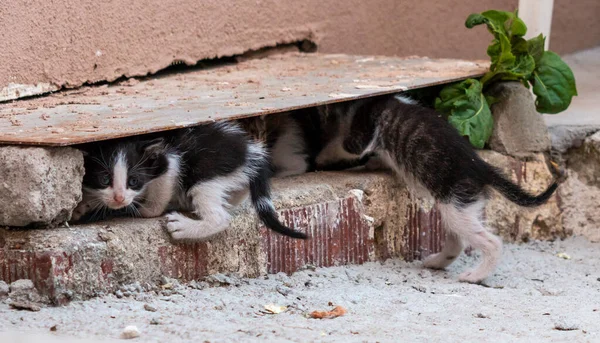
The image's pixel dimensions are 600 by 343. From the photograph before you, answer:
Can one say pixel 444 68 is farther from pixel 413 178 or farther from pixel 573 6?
pixel 573 6

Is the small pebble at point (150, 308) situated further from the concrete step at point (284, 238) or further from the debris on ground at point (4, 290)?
the debris on ground at point (4, 290)

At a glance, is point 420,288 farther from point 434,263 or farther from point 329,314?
point 329,314

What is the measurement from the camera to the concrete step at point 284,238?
3539 millimetres

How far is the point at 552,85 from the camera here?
5.35m

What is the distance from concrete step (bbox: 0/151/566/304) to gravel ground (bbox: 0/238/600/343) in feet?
0.29

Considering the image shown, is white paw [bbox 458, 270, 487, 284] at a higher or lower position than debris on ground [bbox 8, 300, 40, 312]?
lower

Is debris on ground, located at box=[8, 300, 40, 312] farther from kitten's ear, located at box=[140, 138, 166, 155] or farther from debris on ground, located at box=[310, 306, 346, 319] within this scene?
debris on ground, located at box=[310, 306, 346, 319]

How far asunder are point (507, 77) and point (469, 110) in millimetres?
383

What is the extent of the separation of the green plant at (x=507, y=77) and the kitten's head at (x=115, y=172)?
6.47ft

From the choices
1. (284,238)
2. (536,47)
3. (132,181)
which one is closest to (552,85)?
(536,47)

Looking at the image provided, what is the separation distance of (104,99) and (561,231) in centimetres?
291

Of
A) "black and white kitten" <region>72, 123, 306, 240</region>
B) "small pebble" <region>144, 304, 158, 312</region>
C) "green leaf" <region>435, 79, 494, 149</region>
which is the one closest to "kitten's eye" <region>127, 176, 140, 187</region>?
"black and white kitten" <region>72, 123, 306, 240</region>

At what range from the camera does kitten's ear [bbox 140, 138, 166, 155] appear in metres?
3.96

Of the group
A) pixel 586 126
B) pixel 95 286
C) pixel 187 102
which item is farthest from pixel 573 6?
pixel 95 286
